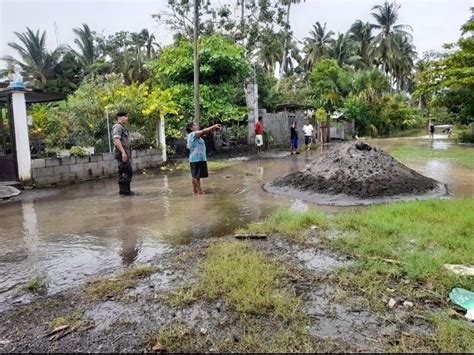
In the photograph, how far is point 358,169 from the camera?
325 inches

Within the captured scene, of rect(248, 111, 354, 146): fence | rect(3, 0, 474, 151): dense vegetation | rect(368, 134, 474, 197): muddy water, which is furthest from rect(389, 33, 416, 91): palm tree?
rect(368, 134, 474, 197): muddy water

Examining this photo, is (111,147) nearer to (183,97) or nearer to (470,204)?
(183,97)

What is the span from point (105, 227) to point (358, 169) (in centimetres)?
515

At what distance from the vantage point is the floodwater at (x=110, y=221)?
438 cm

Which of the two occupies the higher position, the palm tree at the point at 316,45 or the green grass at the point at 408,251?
the palm tree at the point at 316,45

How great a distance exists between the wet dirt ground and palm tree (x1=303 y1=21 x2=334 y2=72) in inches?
1415

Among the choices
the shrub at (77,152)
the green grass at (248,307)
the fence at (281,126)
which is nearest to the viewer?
the green grass at (248,307)

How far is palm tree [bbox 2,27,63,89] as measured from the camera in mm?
35000

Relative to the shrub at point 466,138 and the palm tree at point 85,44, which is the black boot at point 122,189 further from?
the palm tree at point 85,44

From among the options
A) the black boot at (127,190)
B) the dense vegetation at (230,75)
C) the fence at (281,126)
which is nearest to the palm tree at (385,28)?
the dense vegetation at (230,75)

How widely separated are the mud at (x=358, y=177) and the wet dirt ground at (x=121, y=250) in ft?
2.40

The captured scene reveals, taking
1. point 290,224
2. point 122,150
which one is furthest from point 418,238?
point 122,150

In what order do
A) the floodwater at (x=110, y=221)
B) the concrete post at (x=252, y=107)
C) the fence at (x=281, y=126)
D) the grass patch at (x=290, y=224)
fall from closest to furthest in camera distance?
the floodwater at (x=110, y=221)
the grass patch at (x=290, y=224)
the concrete post at (x=252, y=107)
the fence at (x=281, y=126)

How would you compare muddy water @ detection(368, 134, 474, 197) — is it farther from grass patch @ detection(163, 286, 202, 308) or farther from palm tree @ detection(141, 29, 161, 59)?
palm tree @ detection(141, 29, 161, 59)
